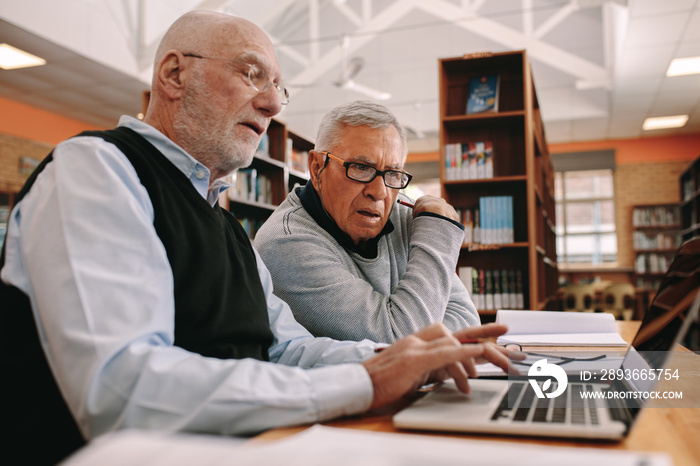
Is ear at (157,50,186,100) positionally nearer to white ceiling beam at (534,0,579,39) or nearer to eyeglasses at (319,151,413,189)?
eyeglasses at (319,151,413,189)

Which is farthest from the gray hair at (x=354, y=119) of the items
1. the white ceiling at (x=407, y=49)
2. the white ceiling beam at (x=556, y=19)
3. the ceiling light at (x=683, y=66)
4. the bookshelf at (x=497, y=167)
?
the white ceiling beam at (x=556, y=19)

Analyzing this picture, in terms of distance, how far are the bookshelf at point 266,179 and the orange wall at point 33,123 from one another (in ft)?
12.4

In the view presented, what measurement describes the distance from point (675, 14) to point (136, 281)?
5956mm

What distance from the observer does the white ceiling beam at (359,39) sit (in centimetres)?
873

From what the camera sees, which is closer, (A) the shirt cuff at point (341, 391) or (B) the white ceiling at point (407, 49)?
(A) the shirt cuff at point (341, 391)

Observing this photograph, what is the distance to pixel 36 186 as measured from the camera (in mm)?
801

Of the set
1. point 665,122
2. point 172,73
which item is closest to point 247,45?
point 172,73

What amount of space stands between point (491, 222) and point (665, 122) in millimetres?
6689

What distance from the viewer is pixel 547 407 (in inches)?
28.4

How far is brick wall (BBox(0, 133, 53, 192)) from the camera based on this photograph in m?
6.83

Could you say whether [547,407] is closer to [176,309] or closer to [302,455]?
[302,455]

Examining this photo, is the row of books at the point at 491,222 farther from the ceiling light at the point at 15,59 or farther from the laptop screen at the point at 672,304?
the ceiling light at the point at 15,59

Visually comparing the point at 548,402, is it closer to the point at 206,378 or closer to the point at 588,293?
the point at 206,378

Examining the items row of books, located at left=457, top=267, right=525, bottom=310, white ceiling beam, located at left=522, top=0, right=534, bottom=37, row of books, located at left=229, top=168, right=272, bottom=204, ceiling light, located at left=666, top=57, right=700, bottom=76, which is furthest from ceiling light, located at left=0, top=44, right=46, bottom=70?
ceiling light, located at left=666, top=57, right=700, bottom=76
